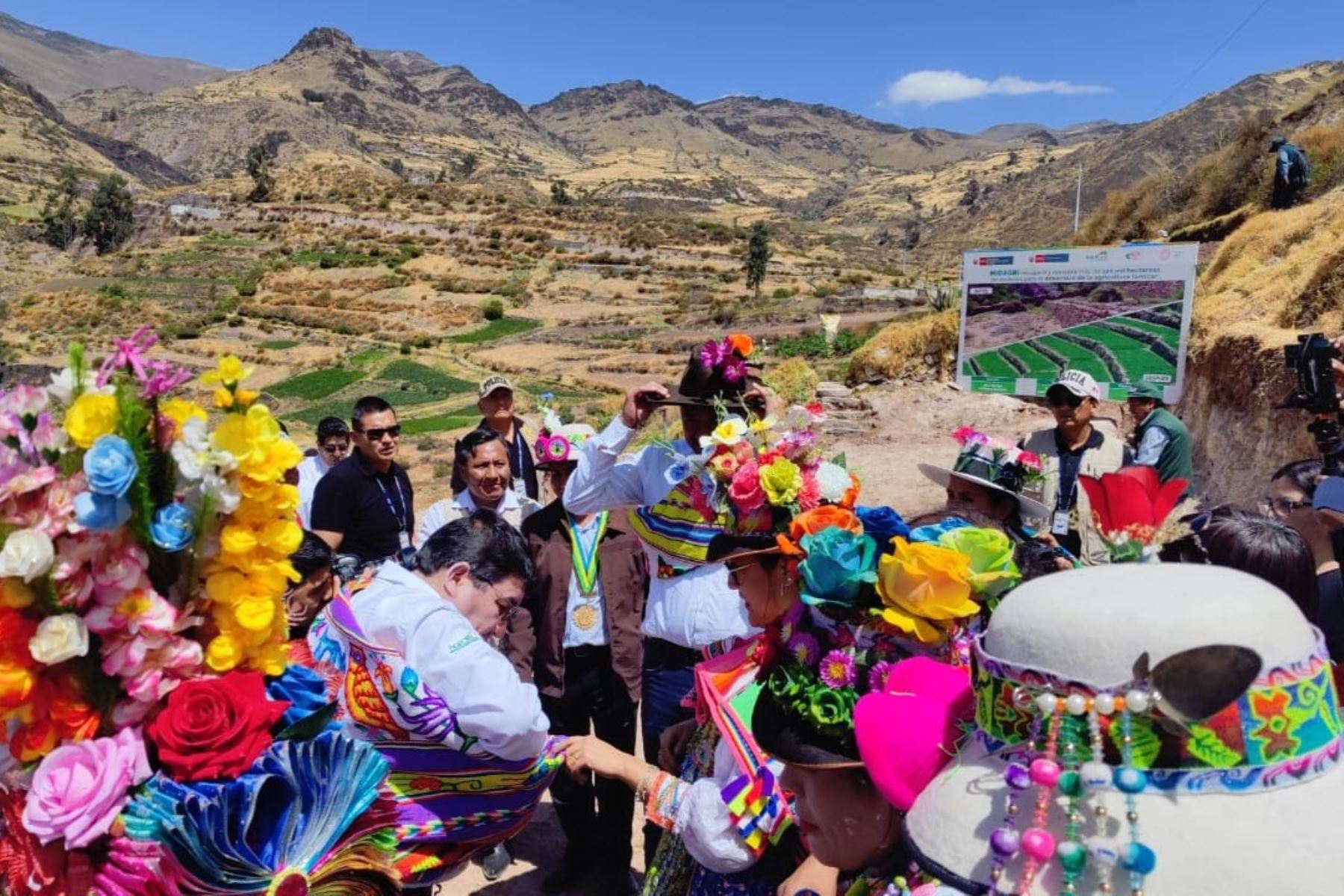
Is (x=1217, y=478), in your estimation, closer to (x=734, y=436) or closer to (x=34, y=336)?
(x=734, y=436)

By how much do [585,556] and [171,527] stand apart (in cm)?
225

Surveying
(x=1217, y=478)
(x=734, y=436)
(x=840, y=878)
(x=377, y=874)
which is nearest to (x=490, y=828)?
(x=377, y=874)

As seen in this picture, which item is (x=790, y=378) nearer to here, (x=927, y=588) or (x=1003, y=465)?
(x=1003, y=465)

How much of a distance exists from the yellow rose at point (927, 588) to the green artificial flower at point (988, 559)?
3 cm

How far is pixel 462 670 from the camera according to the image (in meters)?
2.10

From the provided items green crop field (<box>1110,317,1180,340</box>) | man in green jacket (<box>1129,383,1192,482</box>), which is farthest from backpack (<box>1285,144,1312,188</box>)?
man in green jacket (<box>1129,383,1192,482</box>)

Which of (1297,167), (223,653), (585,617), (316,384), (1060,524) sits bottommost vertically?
(316,384)

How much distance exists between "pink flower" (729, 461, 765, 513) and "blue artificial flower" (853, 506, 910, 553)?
31 centimetres

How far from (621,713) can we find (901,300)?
3976 cm

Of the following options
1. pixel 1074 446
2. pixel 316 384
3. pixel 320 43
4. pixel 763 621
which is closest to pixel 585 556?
pixel 763 621

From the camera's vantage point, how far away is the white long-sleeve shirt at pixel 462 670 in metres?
2.09

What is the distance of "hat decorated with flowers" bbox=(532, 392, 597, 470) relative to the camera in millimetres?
4102

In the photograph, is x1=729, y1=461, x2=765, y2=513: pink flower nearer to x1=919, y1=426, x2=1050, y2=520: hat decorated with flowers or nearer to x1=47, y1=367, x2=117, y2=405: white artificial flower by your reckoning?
x1=919, y1=426, x2=1050, y2=520: hat decorated with flowers

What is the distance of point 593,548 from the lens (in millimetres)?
3777
